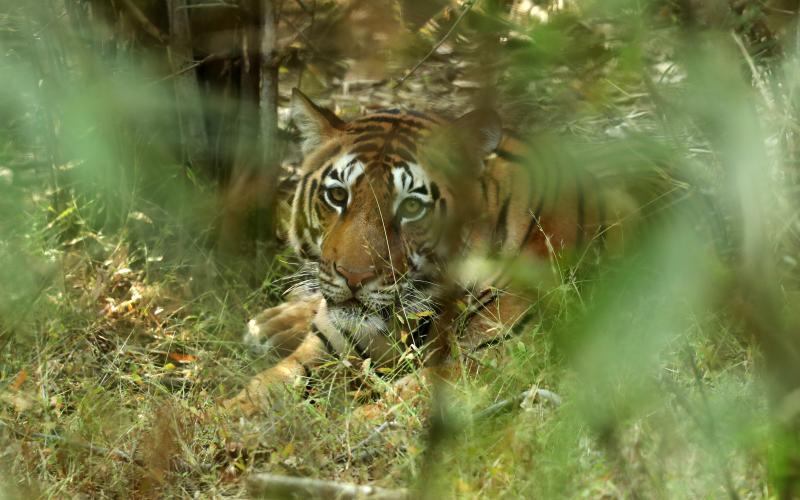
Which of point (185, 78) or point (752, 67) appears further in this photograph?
point (185, 78)

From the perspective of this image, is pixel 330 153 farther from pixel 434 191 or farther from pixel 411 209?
pixel 434 191

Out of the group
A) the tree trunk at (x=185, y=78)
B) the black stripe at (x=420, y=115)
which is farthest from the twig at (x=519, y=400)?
the tree trunk at (x=185, y=78)

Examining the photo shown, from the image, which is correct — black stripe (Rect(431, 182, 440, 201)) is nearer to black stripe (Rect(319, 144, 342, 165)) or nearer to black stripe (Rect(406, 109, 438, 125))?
black stripe (Rect(406, 109, 438, 125))

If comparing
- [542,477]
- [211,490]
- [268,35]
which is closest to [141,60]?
[268,35]

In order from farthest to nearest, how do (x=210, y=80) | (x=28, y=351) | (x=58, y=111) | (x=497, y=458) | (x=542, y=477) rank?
(x=210, y=80)
(x=28, y=351)
(x=497, y=458)
(x=542, y=477)
(x=58, y=111)

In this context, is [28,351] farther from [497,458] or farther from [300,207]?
[497,458]

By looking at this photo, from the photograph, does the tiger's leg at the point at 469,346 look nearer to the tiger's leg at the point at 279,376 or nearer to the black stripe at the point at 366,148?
the tiger's leg at the point at 279,376

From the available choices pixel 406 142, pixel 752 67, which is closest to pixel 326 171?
pixel 406 142

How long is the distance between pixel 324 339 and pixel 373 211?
56 centimetres

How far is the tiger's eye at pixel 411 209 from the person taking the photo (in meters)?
3.38

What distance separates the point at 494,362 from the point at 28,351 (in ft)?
5.24

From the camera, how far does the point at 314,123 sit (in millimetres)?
3711

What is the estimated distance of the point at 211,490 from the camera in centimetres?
254

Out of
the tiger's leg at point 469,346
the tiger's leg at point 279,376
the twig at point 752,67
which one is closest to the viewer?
the twig at point 752,67
